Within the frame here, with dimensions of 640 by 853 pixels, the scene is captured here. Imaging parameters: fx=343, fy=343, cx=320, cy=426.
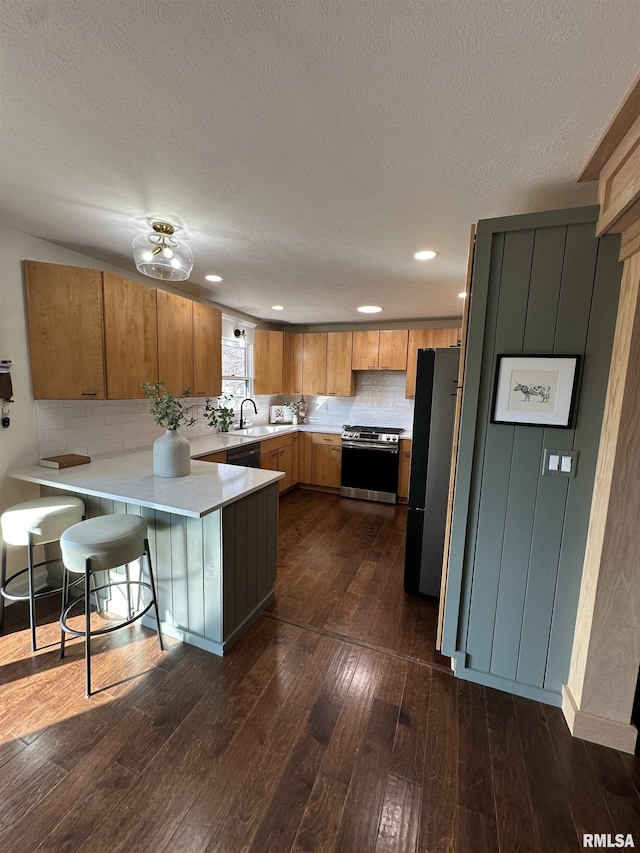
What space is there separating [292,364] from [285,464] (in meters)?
1.56

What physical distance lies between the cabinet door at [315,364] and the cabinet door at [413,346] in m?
1.19

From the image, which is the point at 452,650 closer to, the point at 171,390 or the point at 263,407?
the point at 171,390

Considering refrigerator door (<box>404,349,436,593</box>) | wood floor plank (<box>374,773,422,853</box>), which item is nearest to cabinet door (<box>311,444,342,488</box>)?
refrigerator door (<box>404,349,436,593</box>)

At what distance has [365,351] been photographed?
478 cm

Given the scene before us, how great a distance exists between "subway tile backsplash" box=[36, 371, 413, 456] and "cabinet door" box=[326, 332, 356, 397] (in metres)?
0.32

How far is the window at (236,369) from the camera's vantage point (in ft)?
14.6

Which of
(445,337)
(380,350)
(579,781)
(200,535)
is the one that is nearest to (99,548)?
(200,535)

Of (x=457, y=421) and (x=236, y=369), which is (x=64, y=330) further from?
(x=457, y=421)

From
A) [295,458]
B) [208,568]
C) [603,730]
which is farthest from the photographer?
[295,458]

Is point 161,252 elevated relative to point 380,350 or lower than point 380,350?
elevated

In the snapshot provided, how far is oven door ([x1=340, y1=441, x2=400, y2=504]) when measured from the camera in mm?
4395

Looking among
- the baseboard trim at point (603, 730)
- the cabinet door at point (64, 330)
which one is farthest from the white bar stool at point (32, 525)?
the baseboard trim at point (603, 730)

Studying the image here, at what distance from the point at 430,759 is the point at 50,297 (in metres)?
3.25

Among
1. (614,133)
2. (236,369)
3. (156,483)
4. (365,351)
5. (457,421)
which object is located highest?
(614,133)
